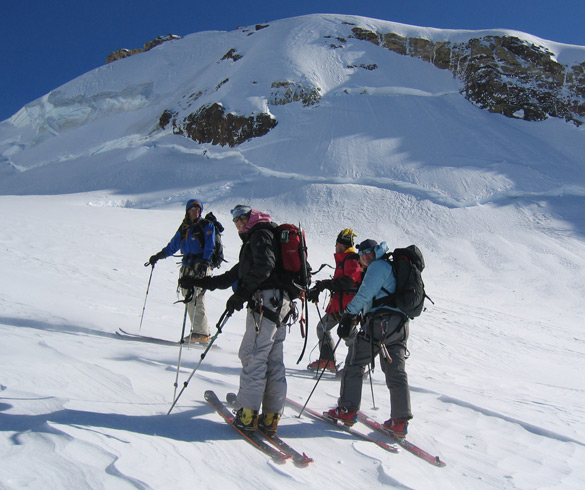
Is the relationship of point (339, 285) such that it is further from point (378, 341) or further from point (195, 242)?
point (195, 242)

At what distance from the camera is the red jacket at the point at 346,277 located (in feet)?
17.4

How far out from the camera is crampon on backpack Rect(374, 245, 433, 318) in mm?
3834

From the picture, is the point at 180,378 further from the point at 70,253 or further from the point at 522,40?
the point at 522,40

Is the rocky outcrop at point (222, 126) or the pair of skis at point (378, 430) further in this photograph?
the rocky outcrop at point (222, 126)

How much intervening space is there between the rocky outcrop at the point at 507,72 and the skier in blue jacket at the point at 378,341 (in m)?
39.5

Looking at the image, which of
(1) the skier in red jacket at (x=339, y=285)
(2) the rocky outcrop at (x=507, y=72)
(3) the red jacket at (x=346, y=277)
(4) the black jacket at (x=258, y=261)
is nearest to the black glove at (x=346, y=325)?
(4) the black jacket at (x=258, y=261)

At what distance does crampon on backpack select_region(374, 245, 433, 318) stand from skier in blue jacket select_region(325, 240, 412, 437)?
0.05 meters

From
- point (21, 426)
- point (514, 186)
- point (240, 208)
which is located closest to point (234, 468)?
point (21, 426)

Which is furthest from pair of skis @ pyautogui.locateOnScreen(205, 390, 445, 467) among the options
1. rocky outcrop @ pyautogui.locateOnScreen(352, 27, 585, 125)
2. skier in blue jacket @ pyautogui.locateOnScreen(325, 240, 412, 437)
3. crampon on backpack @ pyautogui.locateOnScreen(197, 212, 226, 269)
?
rocky outcrop @ pyautogui.locateOnScreen(352, 27, 585, 125)

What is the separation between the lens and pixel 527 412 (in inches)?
195

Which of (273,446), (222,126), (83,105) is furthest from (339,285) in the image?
(83,105)

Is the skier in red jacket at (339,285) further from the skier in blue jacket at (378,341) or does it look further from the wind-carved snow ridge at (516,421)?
the wind-carved snow ridge at (516,421)

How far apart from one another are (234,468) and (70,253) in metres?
9.25

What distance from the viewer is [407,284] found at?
388 centimetres
